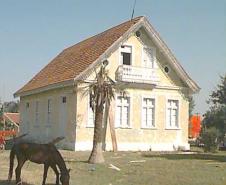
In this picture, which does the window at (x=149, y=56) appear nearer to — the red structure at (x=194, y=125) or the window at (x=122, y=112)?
the window at (x=122, y=112)

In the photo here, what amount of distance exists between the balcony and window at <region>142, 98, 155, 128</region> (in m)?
1.40

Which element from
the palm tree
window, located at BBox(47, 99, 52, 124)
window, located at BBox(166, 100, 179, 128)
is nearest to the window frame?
window, located at BBox(47, 99, 52, 124)

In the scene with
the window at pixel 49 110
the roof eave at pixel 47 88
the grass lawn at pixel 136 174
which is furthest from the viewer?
the window at pixel 49 110

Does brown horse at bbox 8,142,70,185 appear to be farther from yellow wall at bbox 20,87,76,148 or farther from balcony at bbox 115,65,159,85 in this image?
balcony at bbox 115,65,159,85

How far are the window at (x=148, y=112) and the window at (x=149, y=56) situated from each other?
237cm

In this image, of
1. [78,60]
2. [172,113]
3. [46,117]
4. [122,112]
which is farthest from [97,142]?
[46,117]

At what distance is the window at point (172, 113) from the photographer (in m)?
34.2

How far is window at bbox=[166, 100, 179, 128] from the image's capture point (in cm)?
3419

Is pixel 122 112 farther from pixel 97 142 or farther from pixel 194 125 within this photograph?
pixel 194 125

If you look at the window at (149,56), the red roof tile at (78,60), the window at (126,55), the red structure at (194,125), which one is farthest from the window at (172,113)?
the red structure at (194,125)

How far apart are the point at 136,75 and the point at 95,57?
3.02 m

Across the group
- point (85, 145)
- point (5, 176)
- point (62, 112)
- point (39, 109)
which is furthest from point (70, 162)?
point (39, 109)

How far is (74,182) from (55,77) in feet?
64.0

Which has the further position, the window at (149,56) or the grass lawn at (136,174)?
the window at (149,56)
